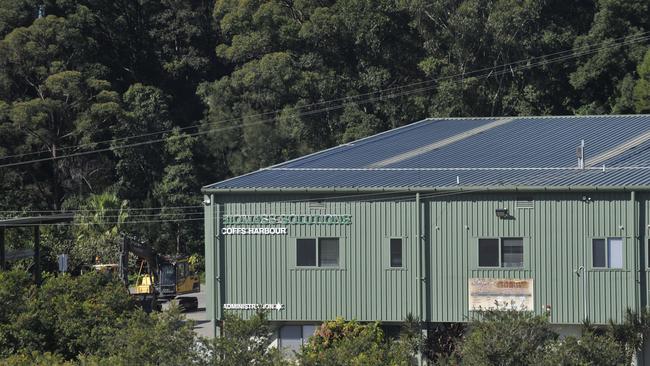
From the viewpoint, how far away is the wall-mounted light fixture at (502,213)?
38.2 meters

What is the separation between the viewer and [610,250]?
124 feet

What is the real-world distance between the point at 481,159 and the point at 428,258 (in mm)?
4852

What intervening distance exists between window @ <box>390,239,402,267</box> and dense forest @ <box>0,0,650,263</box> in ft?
102

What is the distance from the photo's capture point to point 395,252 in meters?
→ 39.3

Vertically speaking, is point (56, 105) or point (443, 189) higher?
point (56, 105)

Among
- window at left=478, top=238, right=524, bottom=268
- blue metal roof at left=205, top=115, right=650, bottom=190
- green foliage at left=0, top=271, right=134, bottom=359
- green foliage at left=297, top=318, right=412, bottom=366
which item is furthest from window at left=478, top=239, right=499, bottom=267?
green foliage at left=297, top=318, right=412, bottom=366

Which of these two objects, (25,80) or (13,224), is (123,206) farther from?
(13,224)

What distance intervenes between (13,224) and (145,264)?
1417 centimetres

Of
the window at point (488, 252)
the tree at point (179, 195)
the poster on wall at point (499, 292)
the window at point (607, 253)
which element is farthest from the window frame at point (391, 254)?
the tree at point (179, 195)

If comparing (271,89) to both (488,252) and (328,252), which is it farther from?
(488,252)

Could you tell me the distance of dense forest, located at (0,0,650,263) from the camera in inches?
2773

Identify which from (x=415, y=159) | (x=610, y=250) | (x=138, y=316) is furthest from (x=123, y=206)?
(x=138, y=316)

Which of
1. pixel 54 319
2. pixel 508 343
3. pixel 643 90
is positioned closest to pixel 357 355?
pixel 508 343

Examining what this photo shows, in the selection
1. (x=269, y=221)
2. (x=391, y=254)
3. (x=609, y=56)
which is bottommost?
(x=391, y=254)
